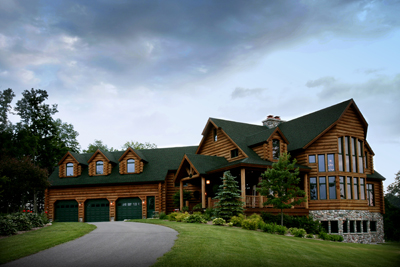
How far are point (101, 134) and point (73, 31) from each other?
158ft

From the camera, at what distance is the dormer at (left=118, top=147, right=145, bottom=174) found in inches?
1346

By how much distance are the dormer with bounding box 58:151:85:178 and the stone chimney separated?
18.9 metres

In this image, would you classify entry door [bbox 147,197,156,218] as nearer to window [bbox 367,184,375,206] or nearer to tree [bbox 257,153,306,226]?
tree [bbox 257,153,306,226]

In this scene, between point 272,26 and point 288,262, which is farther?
point 272,26

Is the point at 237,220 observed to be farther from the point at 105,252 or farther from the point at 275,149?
the point at 105,252

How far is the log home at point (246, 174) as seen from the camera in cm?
2573

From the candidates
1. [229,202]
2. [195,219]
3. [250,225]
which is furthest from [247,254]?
[195,219]

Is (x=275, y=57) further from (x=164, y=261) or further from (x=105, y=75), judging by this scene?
(x=164, y=261)

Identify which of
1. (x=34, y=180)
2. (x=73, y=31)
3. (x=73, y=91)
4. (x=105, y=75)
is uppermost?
(x=73, y=31)

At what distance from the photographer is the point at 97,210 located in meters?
33.4

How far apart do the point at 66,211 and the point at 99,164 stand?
535 cm

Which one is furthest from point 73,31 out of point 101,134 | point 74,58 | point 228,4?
point 101,134

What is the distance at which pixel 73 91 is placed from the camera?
61.6ft

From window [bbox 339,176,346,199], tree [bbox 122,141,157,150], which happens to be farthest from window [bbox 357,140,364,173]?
tree [bbox 122,141,157,150]
